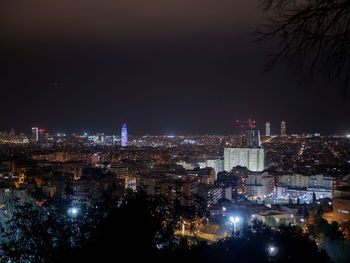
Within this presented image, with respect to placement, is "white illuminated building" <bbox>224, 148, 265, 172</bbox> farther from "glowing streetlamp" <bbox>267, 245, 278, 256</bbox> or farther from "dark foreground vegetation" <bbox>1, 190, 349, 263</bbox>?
"dark foreground vegetation" <bbox>1, 190, 349, 263</bbox>

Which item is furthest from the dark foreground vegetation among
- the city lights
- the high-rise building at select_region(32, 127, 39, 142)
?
the high-rise building at select_region(32, 127, 39, 142)

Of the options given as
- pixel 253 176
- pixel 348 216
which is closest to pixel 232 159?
pixel 253 176

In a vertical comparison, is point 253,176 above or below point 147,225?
below

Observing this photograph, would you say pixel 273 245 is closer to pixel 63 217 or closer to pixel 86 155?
pixel 63 217

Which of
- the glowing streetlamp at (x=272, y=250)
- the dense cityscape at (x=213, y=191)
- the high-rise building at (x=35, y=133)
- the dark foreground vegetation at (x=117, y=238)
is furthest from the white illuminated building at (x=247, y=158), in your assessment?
the high-rise building at (x=35, y=133)

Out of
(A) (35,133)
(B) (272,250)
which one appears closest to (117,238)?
(B) (272,250)

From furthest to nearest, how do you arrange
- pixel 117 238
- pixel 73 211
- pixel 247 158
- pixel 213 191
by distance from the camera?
pixel 247 158 < pixel 213 191 < pixel 73 211 < pixel 117 238

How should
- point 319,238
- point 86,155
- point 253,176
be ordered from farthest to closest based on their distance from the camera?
point 86,155
point 253,176
point 319,238

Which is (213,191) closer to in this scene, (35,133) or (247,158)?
(247,158)
